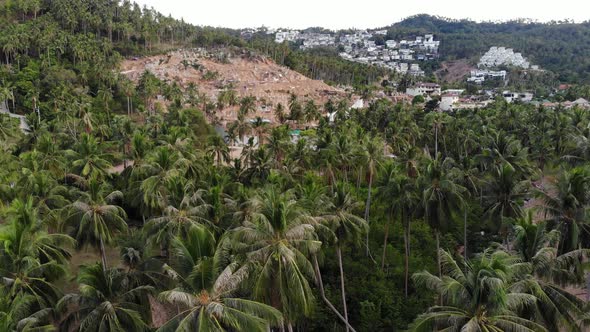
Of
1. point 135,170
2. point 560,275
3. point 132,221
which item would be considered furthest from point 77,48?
point 560,275

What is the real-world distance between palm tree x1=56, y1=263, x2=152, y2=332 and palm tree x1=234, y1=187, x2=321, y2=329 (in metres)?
5.30

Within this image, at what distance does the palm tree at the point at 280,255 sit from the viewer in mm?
16750

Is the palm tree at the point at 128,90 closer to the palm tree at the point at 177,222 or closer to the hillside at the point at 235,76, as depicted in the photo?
the hillside at the point at 235,76

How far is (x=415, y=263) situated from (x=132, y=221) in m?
27.0

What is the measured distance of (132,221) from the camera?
1657 inches

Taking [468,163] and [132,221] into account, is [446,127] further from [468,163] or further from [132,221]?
[132,221]

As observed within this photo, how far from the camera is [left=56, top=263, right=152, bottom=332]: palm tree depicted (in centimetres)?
1684

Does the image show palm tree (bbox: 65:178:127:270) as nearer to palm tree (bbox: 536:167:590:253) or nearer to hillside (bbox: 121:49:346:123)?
palm tree (bbox: 536:167:590:253)

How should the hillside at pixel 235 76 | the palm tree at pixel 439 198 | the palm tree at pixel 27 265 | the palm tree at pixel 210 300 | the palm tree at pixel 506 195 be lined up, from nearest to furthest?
1. the palm tree at pixel 210 300
2. the palm tree at pixel 27 265
3. the palm tree at pixel 439 198
4. the palm tree at pixel 506 195
5. the hillside at pixel 235 76

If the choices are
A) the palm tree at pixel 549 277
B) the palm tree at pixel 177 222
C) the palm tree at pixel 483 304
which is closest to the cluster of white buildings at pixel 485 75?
the palm tree at pixel 549 277

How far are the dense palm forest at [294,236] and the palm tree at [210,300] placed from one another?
0.21 ft

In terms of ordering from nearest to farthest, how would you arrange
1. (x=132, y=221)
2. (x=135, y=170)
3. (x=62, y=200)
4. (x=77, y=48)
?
(x=62, y=200) → (x=135, y=170) → (x=132, y=221) → (x=77, y=48)

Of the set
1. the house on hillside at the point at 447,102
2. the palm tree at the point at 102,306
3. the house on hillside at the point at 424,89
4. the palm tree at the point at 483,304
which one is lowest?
the palm tree at the point at 102,306

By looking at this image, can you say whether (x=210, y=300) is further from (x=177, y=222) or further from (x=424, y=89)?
(x=424, y=89)
